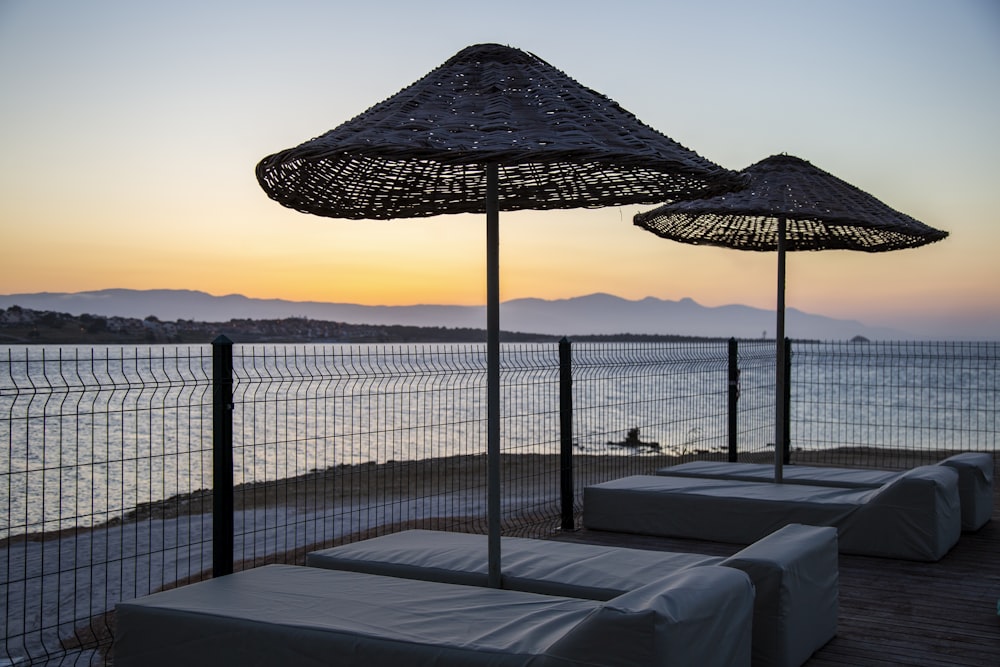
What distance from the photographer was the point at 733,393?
808cm

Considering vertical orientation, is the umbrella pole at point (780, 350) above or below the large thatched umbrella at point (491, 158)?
below

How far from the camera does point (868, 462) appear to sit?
1058 centimetres

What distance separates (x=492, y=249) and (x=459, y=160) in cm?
64

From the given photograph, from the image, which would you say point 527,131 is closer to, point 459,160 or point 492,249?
point 459,160

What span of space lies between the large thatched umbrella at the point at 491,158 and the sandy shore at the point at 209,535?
5.21 ft

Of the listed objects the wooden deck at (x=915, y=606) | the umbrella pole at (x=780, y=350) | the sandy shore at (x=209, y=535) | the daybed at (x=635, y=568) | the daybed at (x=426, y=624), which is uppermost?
the umbrella pole at (x=780, y=350)

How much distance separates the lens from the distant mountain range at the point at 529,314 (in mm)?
24125

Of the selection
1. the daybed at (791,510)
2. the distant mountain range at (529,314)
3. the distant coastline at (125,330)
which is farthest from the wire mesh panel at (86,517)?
the distant mountain range at (529,314)

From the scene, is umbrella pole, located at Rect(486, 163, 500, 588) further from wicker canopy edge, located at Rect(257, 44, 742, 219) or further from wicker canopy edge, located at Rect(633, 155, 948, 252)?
wicker canopy edge, located at Rect(633, 155, 948, 252)

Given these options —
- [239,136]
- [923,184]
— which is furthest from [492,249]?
[923,184]

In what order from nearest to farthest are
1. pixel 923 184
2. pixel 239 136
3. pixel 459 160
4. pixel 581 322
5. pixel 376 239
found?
pixel 459 160 → pixel 239 136 → pixel 923 184 → pixel 376 239 → pixel 581 322

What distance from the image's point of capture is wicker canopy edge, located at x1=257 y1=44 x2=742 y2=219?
2.72 metres

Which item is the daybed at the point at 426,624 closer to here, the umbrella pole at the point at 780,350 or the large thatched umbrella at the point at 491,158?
the large thatched umbrella at the point at 491,158

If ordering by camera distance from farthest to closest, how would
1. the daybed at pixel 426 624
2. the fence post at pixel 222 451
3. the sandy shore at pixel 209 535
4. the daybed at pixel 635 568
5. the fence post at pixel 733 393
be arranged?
1. the fence post at pixel 733 393
2. the sandy shore at pixel 209 535
3. the fence post at pixel 222 451
4. the daybed at pixel 635 568
5. the daybed at pixel 426 624
